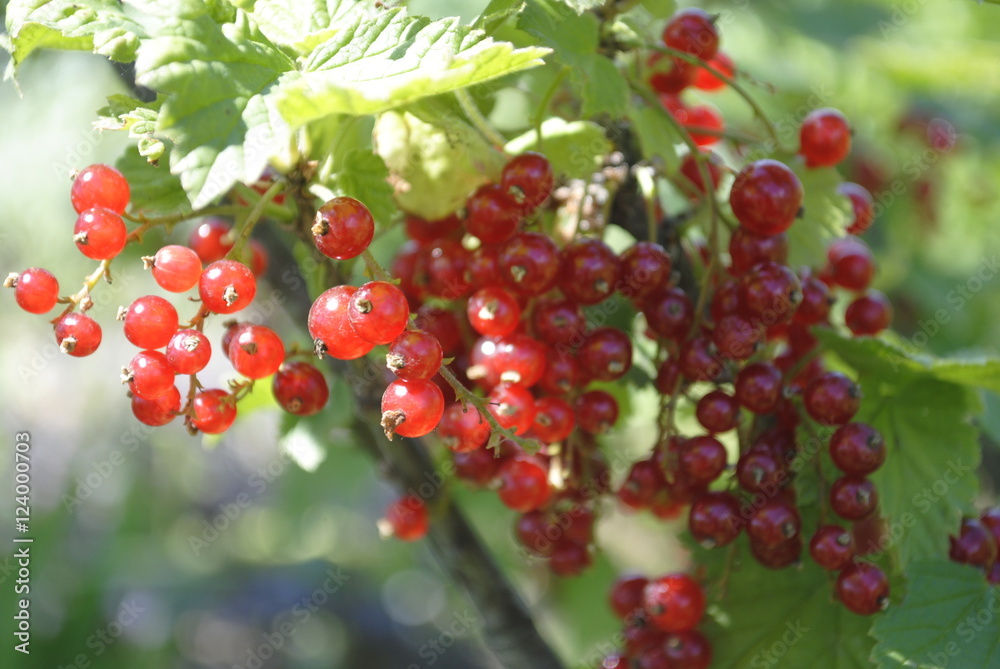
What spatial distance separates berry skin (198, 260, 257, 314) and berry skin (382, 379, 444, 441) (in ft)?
0.48

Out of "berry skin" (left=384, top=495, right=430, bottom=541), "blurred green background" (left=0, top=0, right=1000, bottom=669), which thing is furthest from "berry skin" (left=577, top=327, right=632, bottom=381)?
"blurred green background" (left=0, top=0, right=1000, bottom=669)

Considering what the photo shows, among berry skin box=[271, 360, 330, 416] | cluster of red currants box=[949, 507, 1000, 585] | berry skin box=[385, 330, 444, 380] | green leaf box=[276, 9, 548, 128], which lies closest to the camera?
green leaf box=[276, 9, 548, 128]

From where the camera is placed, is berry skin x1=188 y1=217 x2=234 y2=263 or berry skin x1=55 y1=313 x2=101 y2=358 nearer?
berry skin x1=55 y1=313 x2=101 y2=358

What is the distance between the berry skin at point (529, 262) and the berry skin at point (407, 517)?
40 centimetres

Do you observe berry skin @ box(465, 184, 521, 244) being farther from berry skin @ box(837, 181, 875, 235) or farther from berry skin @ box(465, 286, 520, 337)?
berry skin @ box(837, 181, 875, 235)

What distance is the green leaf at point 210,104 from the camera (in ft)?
1.94

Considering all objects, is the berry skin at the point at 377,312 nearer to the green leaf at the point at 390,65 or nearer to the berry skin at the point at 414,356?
the berry skin at the point at 414,356

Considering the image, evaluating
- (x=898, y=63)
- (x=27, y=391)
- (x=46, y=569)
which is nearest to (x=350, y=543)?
(x=46, y=569)

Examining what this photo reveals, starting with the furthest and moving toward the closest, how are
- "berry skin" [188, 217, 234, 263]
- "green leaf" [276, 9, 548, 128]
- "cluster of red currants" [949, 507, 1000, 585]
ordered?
"berry skin" [188, 217, 234, 263] < "cluster of red currants" [949, 507, 1000, 585] < "green leaf" [276, 9, 548, 128]

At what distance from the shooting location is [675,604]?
954mm

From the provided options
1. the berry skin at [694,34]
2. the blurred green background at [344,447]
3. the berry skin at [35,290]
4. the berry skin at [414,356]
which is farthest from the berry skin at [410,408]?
the blurred green background at [344,447]

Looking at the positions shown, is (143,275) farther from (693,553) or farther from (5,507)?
(693,553)

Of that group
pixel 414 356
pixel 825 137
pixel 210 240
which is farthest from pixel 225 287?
pixel 825 137

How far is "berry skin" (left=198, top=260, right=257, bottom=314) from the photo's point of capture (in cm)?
68
